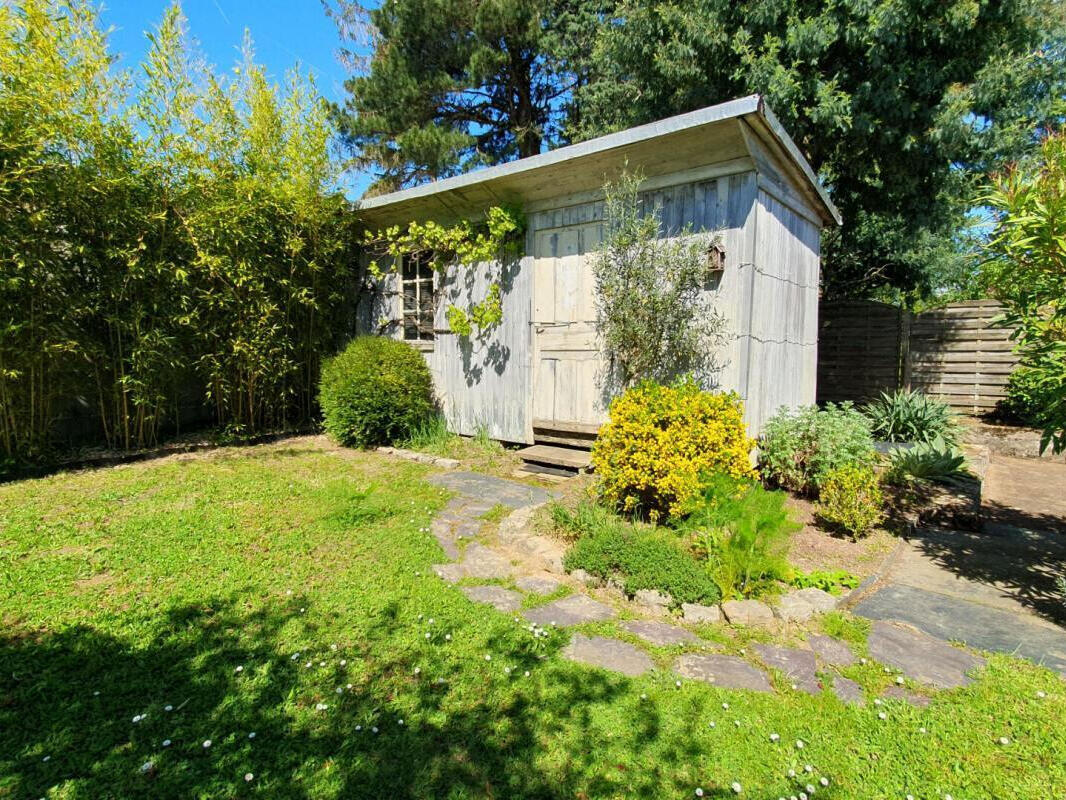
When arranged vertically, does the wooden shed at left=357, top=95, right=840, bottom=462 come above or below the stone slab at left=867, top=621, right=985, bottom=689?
above

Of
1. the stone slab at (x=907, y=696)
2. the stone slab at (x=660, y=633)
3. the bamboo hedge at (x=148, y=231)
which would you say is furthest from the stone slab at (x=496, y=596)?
the bamboo hedge at (x=148, y=231)

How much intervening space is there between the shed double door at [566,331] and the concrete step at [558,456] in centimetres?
25

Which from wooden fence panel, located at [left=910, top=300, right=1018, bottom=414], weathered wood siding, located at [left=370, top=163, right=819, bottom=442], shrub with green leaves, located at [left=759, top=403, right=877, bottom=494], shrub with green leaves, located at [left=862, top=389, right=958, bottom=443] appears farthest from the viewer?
wooden fence panel, located at [left=910, top=300, right=1018, bottom=414]

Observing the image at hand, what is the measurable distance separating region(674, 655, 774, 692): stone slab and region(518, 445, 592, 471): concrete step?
110 inches

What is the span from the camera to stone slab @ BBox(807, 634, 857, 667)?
2242mm

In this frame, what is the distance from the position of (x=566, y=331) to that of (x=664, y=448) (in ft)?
7.57

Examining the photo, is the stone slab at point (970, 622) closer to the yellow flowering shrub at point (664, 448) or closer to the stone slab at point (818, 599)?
the stone slab at point (818, 599)

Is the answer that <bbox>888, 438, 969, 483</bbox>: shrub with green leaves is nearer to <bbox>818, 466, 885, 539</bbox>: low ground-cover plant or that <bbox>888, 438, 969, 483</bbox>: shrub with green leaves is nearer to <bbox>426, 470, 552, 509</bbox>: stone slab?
<bbox>818, 466, 885, 539</bbox>: low ground-cover plant

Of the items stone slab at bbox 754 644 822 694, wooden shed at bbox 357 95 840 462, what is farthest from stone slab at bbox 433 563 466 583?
wooden shed at bbox 357 95 840 462

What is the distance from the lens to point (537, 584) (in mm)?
2926

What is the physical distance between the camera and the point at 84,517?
12.1 ft

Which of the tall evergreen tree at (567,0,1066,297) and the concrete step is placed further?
the tall evergreen tree at (567,0,1066,297)

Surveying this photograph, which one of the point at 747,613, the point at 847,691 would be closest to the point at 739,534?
the point at 747,613

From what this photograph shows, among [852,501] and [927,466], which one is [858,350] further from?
[852,501]
